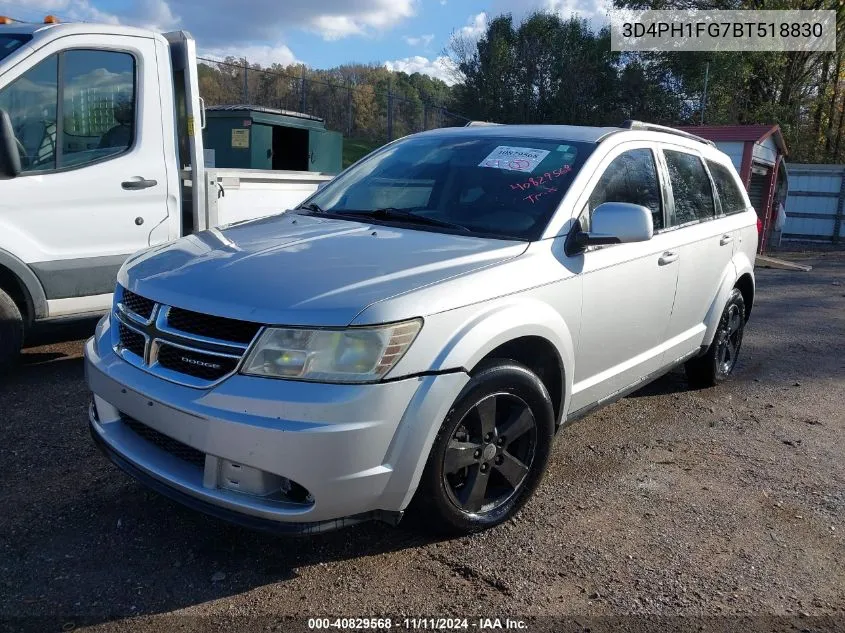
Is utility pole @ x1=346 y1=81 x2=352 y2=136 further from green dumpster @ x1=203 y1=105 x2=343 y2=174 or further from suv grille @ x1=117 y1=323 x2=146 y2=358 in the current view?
suv grille @ x1=117 y1=323 x2=146 y2=358

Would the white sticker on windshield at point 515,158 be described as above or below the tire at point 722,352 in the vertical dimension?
above

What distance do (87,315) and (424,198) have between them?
8.54ft

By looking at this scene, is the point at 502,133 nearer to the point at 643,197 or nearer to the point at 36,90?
the point at 643,197

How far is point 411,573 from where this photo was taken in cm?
293

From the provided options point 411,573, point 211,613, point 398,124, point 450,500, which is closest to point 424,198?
point 450,500

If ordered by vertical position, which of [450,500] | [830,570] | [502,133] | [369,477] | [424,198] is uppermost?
[502,133]

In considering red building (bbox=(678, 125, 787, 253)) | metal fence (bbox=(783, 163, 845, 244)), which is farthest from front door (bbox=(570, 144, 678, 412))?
metal fence (bbox=(783, 163, 845, 244))

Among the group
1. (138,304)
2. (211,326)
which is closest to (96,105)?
(138,304)

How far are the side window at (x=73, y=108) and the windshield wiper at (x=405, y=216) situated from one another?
2.07m

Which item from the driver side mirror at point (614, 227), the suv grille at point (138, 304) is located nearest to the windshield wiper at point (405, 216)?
the driver side mirror at point (614, 227)

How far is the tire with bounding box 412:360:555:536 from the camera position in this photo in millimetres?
2883

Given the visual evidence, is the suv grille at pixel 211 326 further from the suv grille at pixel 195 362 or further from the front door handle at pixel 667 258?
the front door handle at pixel 667 258

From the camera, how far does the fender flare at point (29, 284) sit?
14.8 ft

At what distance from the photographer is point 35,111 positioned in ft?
15.3
